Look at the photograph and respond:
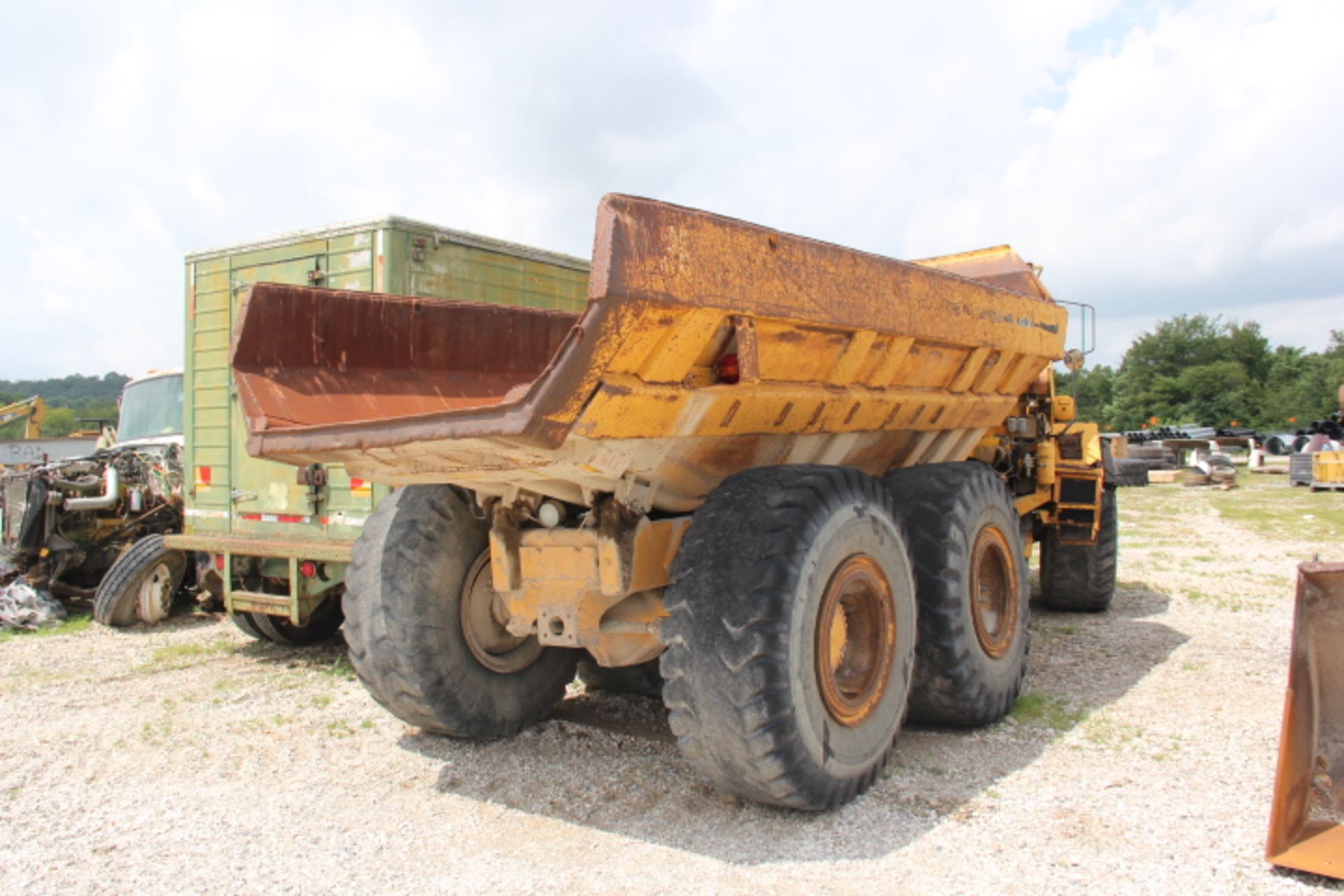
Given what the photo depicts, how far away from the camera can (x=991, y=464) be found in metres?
7.22

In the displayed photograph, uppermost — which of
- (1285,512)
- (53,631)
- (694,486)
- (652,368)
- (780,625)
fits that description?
(652,368)

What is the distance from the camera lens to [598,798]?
13.3 ft

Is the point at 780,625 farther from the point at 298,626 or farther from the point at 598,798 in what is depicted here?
the point at 298,626

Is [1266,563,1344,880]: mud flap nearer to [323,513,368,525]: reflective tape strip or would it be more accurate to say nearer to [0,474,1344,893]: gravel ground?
[0,474,1344,893]: gravel ground

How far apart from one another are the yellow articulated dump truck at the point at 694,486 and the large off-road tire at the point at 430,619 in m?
0.01

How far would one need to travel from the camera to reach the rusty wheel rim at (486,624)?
461 centimetres

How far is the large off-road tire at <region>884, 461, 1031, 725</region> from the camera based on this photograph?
182 inches

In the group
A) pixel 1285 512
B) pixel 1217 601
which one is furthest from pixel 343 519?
pixel 1285 512

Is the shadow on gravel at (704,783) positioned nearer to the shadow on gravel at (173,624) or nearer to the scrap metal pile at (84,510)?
the shadow on gravel at (173,624)

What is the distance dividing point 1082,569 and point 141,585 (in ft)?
24.1

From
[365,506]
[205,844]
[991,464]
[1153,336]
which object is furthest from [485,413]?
[1153,336]

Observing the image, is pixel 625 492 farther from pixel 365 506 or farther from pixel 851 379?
pixel 365 506

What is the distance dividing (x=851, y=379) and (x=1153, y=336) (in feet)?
256

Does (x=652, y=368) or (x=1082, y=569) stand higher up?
(x=652, y=368)
